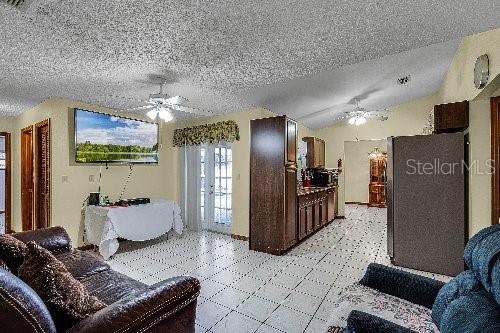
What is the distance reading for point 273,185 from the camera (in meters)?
4.33

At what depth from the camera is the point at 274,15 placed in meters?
2.15

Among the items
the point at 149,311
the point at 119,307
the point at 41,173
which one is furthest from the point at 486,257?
the point at 41,173

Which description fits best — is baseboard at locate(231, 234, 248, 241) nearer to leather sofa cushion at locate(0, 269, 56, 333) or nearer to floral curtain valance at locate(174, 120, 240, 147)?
floral curtain valance at locate(174, 120, 240, 147)

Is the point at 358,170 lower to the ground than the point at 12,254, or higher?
higher

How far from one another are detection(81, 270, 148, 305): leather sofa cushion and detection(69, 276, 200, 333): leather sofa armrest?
2.04ft

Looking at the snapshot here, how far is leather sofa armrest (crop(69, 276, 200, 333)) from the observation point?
1.13m

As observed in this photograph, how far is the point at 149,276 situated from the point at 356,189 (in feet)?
30.1

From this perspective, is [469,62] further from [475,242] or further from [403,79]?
[475,242]

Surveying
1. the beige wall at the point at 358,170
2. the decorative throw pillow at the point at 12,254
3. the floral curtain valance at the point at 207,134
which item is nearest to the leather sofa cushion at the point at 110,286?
the decorative throw pillow at the point at 12,254

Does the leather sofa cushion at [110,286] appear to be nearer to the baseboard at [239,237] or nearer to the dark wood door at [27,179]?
the baseboard at [239,237]

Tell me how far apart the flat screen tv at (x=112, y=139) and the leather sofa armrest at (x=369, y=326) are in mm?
4481

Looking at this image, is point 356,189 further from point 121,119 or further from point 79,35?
point 79,35

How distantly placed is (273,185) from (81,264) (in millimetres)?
2730

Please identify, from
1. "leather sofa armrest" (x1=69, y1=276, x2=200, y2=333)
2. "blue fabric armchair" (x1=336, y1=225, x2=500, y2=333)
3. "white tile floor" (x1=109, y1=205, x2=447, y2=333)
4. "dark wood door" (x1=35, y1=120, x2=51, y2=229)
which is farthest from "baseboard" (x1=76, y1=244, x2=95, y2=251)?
"blue fabric armchair" (x1=336, y1=225, x2=500, y2=333)
